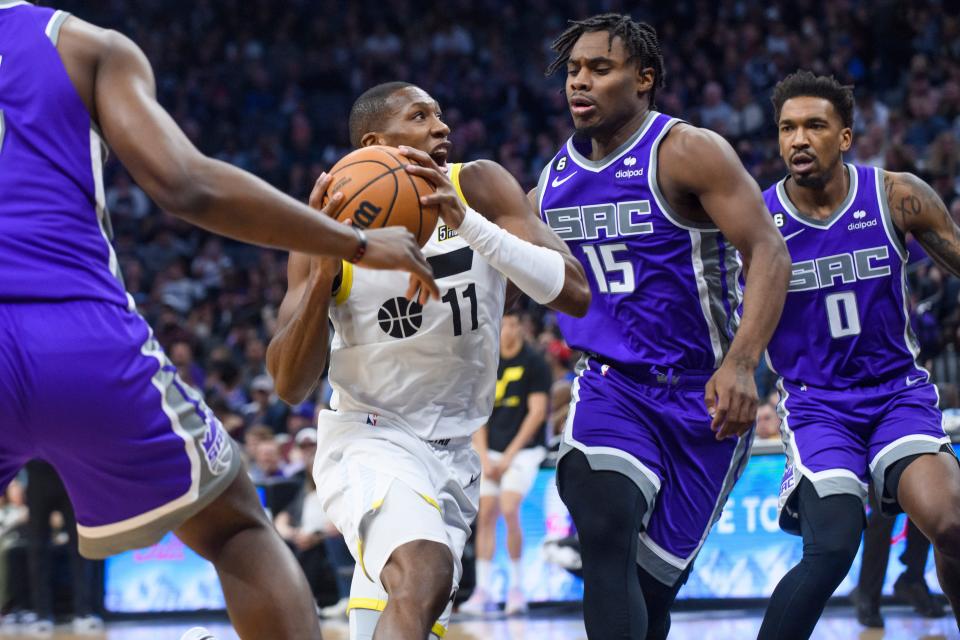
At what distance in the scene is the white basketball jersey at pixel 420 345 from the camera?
402cm

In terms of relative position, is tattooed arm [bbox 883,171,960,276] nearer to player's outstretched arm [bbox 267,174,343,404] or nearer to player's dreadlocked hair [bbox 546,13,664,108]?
player's dreadlocked hair [bbox 546,13,664,108]

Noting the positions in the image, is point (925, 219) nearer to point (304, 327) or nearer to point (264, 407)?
point (304, 327)

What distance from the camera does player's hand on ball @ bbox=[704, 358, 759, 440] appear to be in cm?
402

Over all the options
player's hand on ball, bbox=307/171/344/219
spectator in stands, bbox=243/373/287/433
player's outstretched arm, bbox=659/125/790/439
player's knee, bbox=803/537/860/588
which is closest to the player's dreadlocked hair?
player's outstretched arm, bbox=659/125/790/439

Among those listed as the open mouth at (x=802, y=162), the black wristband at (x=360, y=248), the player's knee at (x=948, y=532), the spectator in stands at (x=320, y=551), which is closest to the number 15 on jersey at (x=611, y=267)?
the open mouth at (x=802, y=162)

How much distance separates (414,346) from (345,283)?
0.28m

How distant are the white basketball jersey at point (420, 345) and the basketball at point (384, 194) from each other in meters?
0.41

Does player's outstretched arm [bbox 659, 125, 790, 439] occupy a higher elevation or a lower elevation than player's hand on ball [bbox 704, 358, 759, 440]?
higher

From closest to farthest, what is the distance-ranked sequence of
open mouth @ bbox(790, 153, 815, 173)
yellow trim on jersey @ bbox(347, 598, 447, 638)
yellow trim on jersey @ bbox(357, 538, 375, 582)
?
yellow trim on jersey @ bbox(357, 538, 375, 582), yellow trim on jersey @ bbox(347, 598, 447, 638), open mouth @ bbox(790, 153, 815, 173)

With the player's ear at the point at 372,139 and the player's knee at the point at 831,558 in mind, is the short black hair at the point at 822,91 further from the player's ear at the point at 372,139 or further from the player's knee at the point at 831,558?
the player's ear at the point at 372,139

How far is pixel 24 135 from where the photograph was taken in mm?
2783

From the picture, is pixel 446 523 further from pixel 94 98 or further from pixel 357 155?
pixel 94 98

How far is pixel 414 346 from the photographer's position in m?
4.03

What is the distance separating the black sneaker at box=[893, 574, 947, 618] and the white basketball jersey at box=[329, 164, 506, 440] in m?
4.70
